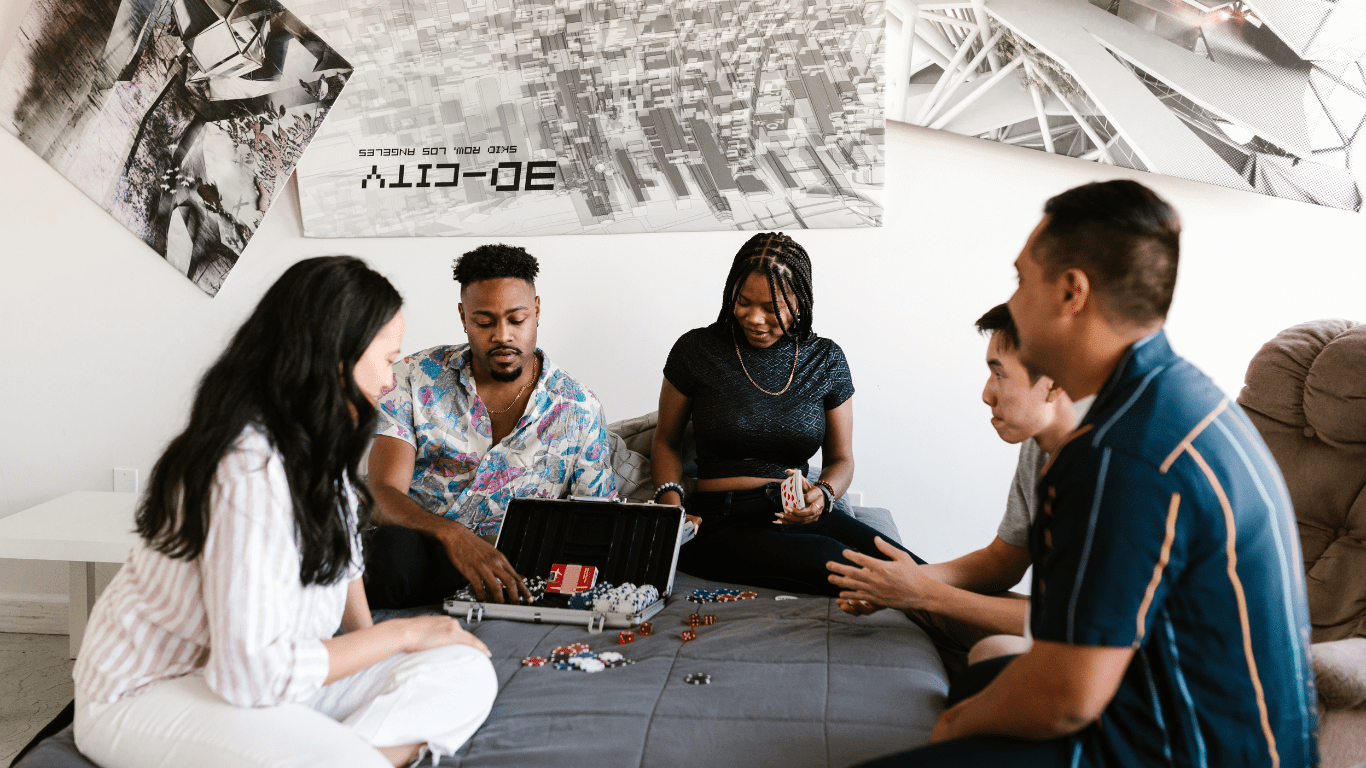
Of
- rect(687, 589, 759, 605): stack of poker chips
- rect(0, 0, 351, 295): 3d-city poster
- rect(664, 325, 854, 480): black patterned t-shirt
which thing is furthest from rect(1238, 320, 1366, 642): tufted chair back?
rect(0, 0, 351, 295): 3d-city poster

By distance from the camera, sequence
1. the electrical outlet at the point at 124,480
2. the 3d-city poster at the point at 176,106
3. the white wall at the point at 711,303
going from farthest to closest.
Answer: the electrical outlet at the point at 124,480, the 3d-city poster at the point at 176,106, the white wall at the point at 711,303

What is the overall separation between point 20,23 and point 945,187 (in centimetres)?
300

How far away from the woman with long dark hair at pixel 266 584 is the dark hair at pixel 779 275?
1.25m

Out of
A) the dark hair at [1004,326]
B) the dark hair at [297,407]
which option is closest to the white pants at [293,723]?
the dark hair at [297,407]

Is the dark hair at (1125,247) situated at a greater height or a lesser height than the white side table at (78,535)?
greater

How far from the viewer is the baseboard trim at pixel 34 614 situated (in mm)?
3150

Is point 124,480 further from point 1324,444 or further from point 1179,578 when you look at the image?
point 1324,444

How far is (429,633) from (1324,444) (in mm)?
1713

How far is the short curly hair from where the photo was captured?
2.38 meters

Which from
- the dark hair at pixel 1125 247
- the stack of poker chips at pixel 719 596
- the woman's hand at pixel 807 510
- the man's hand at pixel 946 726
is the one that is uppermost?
the dark hair at pixel 1125 247

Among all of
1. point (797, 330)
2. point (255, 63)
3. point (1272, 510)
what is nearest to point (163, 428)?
point (255, 63)

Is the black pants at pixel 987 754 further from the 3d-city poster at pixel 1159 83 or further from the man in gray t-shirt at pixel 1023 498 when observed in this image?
the 3d-city poster at pixel 1159 83

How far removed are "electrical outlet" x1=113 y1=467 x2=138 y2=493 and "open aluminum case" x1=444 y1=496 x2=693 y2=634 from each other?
1.73m

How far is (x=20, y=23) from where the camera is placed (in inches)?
119
